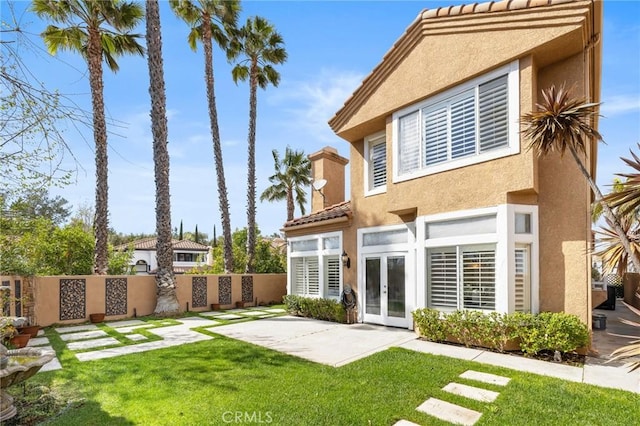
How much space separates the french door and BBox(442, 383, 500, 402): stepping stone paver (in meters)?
5.28

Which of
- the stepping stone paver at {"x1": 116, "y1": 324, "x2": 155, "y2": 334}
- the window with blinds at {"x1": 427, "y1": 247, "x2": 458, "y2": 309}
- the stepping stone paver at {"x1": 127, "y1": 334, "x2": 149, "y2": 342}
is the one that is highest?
the window with blinds at {"x1": 427, "y1": 247, "x2": 458, "y2": 309}

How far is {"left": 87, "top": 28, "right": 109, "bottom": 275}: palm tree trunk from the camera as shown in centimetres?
1647

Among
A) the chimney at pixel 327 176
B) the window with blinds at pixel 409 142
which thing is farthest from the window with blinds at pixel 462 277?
the chimney at pixel 327 176

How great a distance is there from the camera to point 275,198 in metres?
30.6

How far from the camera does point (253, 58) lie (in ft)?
78.9

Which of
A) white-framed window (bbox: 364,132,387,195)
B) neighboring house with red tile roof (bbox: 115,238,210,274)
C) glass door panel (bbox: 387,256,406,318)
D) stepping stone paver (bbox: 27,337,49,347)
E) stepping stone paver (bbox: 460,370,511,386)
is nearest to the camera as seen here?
stepping stone paver (bbox: 460,370,511,386)

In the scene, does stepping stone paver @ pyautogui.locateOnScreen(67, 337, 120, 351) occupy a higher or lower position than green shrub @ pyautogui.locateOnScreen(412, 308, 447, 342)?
lower

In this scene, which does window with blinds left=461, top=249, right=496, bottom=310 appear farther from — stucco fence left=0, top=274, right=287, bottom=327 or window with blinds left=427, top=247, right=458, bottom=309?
stucco fence left=0, top=274, right=287, bottom=327

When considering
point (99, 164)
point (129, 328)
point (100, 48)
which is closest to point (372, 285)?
point (129, 328)

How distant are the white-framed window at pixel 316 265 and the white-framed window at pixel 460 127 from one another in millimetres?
4865

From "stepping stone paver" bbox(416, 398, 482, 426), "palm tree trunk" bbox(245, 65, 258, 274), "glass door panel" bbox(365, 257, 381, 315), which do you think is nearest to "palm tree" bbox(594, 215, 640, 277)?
"stepping stone paver" bbox(416, 398, 482, 426)

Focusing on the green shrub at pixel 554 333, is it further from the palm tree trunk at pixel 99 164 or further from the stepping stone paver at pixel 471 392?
the palm tree trunk at pixel 99 164

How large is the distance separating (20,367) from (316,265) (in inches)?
450

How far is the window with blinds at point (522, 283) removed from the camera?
28.4 ft
